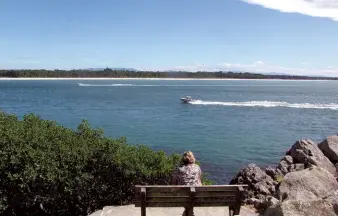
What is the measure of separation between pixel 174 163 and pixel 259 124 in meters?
39.2

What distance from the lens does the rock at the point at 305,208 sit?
6598 millimetres

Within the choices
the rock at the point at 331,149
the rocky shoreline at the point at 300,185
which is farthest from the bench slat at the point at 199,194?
the rock at the point at 331,149

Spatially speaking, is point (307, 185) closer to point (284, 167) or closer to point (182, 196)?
point (182, 196)

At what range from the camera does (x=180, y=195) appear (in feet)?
25.6

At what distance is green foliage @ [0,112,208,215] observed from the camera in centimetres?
969

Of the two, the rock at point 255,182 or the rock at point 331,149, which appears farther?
the rock at point 331,149

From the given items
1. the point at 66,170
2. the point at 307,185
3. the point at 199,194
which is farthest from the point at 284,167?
the point at 199,194

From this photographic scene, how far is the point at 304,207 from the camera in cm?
663

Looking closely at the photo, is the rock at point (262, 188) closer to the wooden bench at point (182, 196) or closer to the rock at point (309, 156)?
the rock at point (309, 156)

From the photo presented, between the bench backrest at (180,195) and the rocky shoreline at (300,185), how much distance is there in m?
0.90

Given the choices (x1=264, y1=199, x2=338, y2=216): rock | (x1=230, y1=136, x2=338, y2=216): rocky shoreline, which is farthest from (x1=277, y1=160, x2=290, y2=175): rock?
(x1=264, y1=199, x2=338, y2=216): rock

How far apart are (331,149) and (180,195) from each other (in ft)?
46.9

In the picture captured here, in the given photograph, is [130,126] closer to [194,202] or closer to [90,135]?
[90,135]

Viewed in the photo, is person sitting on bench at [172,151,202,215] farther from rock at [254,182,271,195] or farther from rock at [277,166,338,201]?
rock at [254,182,271,195]
